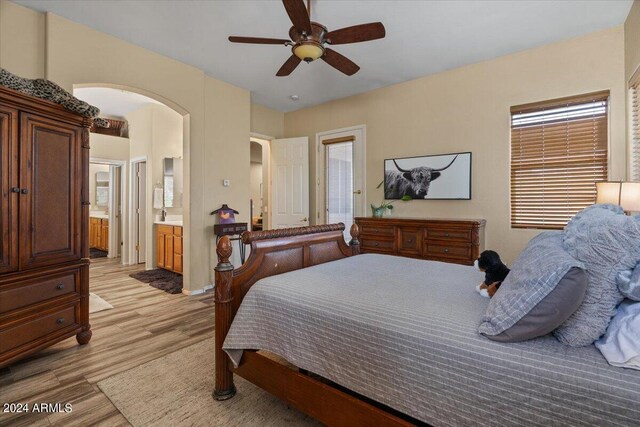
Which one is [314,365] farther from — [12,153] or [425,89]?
[425,89]

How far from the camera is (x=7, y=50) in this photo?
103 inches

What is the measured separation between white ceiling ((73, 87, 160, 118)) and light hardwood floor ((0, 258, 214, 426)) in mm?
3157

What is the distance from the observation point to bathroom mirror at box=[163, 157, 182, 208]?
5684 mm

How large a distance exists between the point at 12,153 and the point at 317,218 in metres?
3.93

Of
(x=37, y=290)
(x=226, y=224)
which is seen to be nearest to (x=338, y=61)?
(x=226, y=224)

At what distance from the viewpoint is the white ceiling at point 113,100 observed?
490cm

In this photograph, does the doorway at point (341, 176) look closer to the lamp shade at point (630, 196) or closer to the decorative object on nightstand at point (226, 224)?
the decorative object on nightstand at point (226, 224)

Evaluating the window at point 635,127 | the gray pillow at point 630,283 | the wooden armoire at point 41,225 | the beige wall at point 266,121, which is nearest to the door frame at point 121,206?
the beige wall at point 266,121

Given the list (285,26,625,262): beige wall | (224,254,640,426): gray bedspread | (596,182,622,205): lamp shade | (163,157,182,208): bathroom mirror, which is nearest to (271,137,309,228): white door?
(285,26,625,262): beige wall

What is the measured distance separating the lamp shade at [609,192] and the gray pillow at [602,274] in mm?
1807

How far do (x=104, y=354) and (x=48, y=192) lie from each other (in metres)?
1.36

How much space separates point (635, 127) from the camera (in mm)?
2811

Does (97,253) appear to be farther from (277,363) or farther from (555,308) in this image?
(555,308)

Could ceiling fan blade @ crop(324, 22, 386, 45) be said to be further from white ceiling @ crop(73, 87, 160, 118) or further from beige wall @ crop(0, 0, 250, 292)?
white ceiling @ crop(73, 87, 160, 118)
